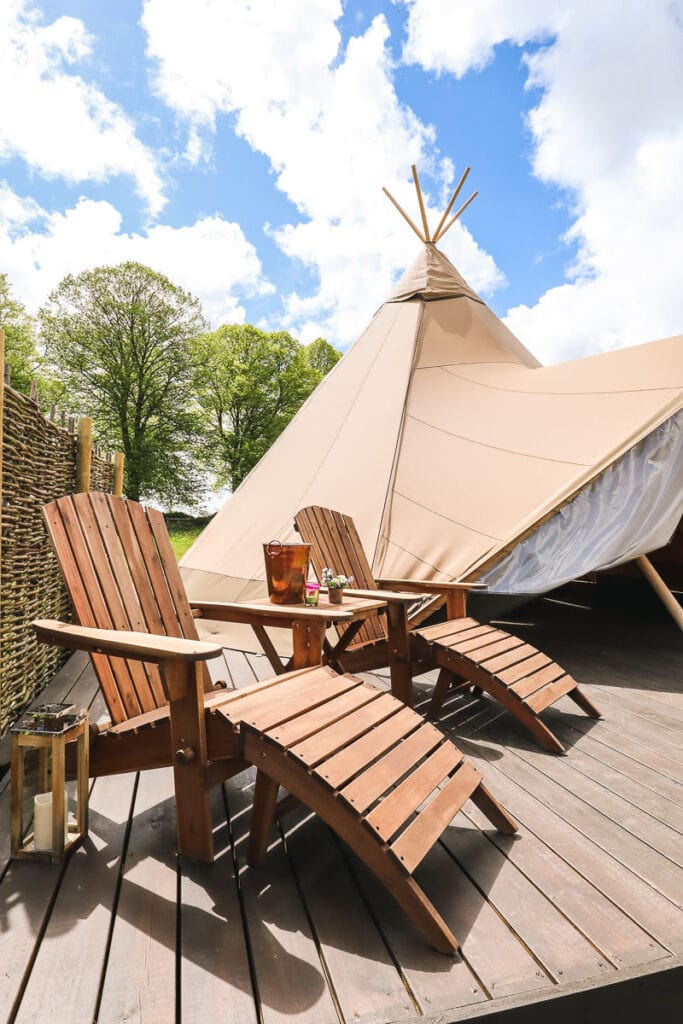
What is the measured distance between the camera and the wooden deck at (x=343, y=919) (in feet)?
3.94

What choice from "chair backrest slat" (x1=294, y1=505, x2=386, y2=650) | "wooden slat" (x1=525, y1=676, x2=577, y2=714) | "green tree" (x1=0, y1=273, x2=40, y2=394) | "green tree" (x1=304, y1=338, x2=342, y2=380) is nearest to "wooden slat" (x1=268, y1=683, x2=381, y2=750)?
"wooden slat" (x1=525, y1=676, x2=577, y2=714)

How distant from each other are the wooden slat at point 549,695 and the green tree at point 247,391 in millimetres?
17107

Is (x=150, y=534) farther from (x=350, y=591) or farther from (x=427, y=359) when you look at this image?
(x=427, y=359)

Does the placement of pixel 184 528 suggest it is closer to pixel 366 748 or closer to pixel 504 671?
pixel 504 671

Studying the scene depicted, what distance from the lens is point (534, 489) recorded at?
4.18m

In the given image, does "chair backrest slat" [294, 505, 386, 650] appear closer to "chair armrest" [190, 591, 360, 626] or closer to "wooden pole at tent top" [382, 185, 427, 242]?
"chair armrest" [190, 591, 360, 626]

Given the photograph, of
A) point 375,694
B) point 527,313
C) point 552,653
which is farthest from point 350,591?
point 527,313

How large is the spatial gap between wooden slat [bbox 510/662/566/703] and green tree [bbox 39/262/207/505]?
53.6 feet

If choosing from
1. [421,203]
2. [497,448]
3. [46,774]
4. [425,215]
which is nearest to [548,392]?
[497,448]

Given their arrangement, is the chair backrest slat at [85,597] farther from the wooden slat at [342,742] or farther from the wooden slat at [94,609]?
the wooden slat at [342,742]

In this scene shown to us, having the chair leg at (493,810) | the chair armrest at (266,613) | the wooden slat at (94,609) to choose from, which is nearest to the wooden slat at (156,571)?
the chair armrest at (266,613)

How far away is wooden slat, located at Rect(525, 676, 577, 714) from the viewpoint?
8.57ft

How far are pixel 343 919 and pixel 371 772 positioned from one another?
1.16 feet

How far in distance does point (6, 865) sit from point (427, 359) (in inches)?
202
